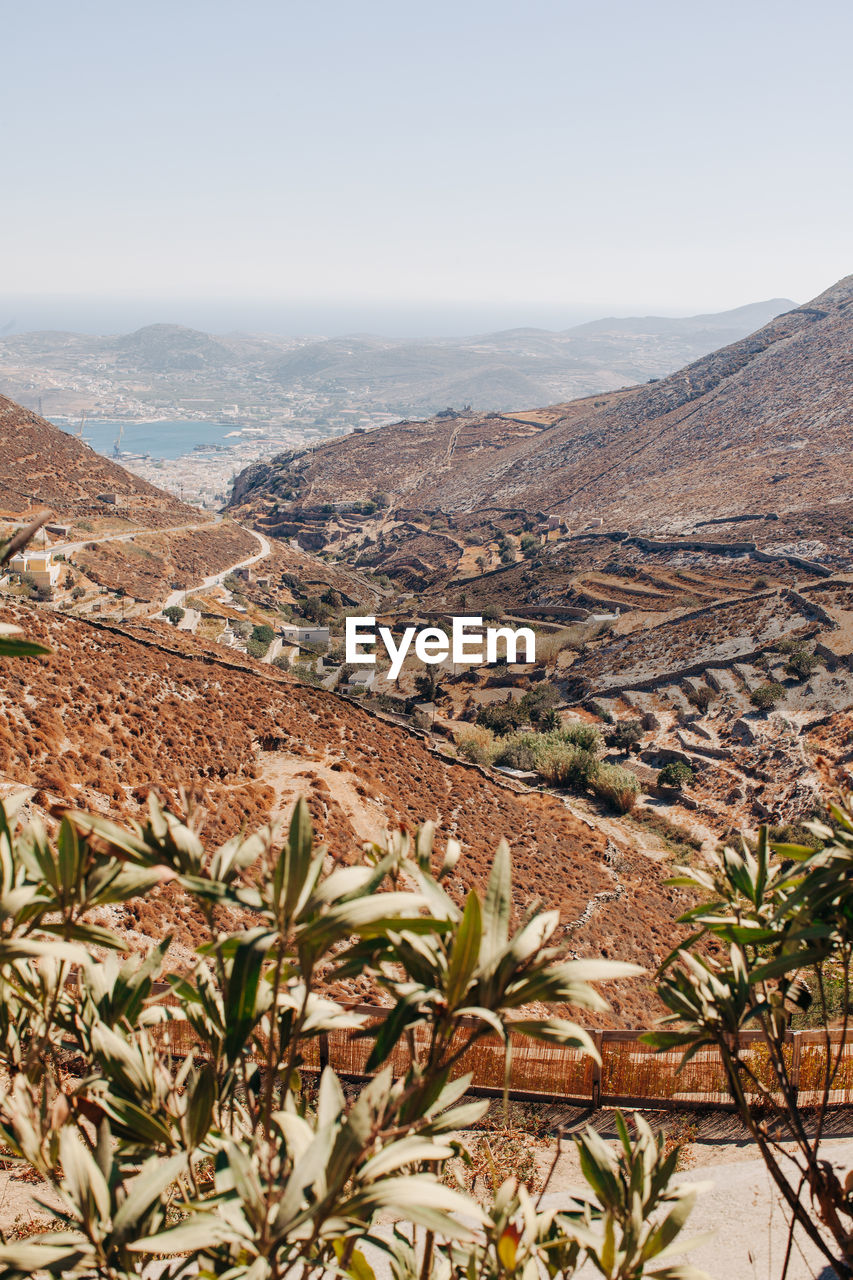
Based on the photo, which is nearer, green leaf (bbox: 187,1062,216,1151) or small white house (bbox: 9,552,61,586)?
green leaf (bbox: 187,1062,216,1151)

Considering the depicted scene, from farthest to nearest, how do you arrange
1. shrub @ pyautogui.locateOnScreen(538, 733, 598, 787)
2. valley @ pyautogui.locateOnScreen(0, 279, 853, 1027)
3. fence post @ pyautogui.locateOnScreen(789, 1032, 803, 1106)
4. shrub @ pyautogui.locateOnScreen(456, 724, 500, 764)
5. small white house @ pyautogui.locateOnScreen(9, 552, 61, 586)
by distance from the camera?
small white house @ pyautogui.locateOnScreen(9, 552, 61, 586) → shrub @ pyautogui.locateOnScreen(456, 724, 500, 764) → shrub @ pyautogui.locateOnScreen(538, 733, 598, 787) → valley @ pyautogui.locateOnScreen(0, 279, 853, 1027) → fence post @ pyautogui.locateOnScreen(789, 1032, 803, 1106)

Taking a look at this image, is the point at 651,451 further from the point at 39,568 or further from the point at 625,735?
Result: the point at 39,568

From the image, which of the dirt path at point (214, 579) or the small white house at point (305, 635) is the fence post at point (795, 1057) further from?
the small white house at point (305, 635)

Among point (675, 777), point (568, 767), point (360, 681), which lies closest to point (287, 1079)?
point (568, 767)

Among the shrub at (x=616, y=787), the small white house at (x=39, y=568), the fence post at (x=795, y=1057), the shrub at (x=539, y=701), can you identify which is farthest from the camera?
the small white house at (x=39, y=568)

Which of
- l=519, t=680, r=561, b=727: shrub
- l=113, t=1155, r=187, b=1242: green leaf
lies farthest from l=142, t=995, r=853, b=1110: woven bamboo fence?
l=519, t=680, r=561, b=727: shrub

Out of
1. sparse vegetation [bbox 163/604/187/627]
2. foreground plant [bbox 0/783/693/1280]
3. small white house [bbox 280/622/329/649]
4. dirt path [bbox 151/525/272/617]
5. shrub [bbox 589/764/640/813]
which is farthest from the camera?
small white house [bbox 280/622/329/649]

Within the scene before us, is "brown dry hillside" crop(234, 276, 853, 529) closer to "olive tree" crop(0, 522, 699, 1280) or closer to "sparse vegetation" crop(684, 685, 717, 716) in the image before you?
"sparse vegetation" crop(684, 685, 717, 716)

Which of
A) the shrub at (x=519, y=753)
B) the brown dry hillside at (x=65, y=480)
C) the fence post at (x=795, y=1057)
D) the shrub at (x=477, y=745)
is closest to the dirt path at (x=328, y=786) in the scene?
the fence post at (x=795, y=1057)
